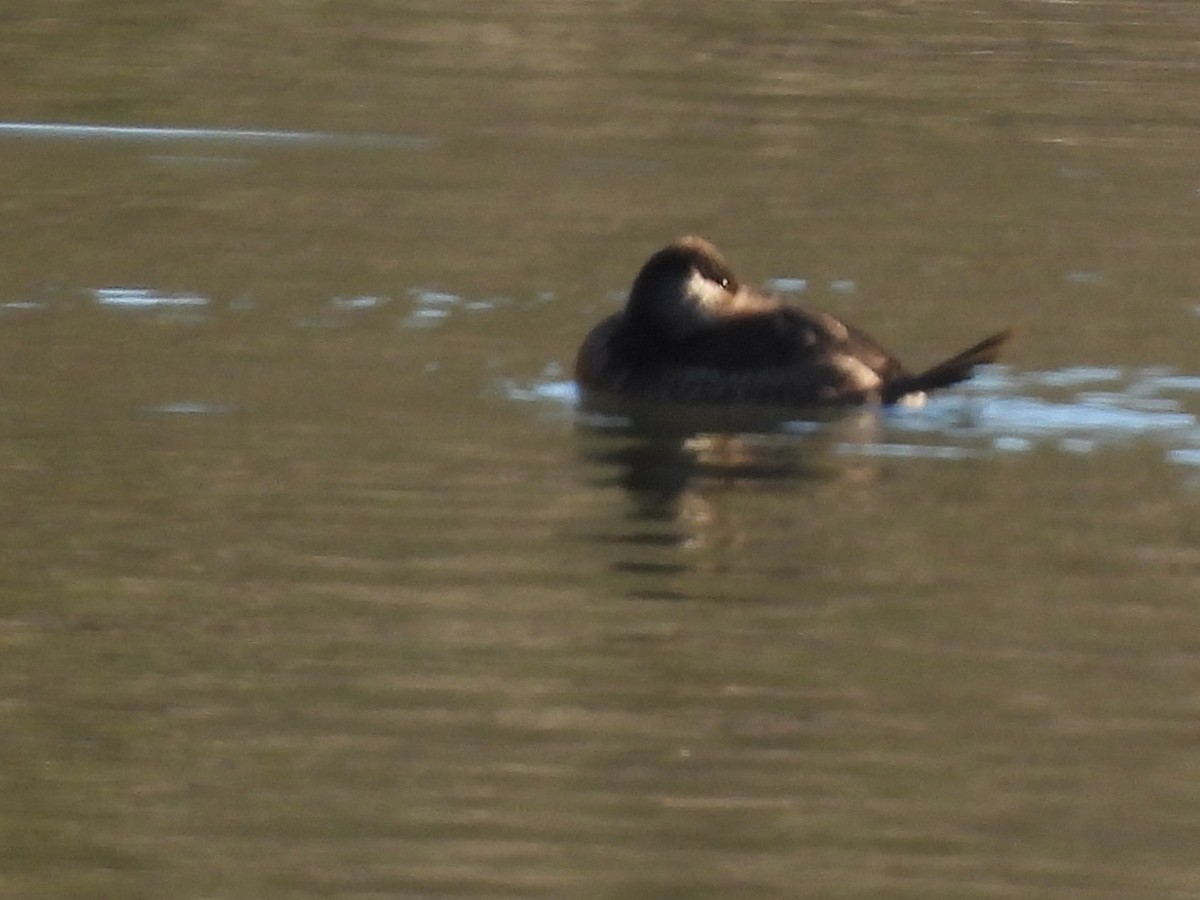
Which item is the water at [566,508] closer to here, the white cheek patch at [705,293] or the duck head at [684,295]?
the duck head at [684,295]

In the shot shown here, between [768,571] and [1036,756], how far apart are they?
2.11m

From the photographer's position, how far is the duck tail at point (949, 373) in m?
12.9

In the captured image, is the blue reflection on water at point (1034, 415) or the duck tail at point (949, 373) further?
the duck tail at point (949, 373)

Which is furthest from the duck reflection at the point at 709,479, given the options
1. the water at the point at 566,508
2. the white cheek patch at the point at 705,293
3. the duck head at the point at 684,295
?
the white cheek patch at the point at 705,293

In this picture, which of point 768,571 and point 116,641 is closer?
point 116,641

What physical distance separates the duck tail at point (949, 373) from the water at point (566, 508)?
144mm

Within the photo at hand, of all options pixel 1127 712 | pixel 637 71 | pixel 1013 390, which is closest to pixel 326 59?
pixel 637 71

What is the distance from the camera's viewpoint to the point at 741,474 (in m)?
11.7

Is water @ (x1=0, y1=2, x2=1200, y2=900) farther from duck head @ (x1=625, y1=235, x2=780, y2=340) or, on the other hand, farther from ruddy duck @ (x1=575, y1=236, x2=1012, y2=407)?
duck head @ (x1=625, y1=235, x2=780, y2=340)

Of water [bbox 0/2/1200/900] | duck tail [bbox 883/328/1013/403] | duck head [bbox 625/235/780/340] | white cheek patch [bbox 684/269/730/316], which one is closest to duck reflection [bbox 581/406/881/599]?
water [bbox 0/2/1200/900]

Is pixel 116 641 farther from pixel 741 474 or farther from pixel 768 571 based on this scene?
pixel 741 474

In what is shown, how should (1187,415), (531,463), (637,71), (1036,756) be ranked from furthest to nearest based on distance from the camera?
(637,71) → (1187,415) → (531,463) → (1036,756)

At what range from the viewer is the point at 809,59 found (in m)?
22.5

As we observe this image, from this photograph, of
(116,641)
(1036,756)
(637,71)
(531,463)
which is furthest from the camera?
(637,71)
